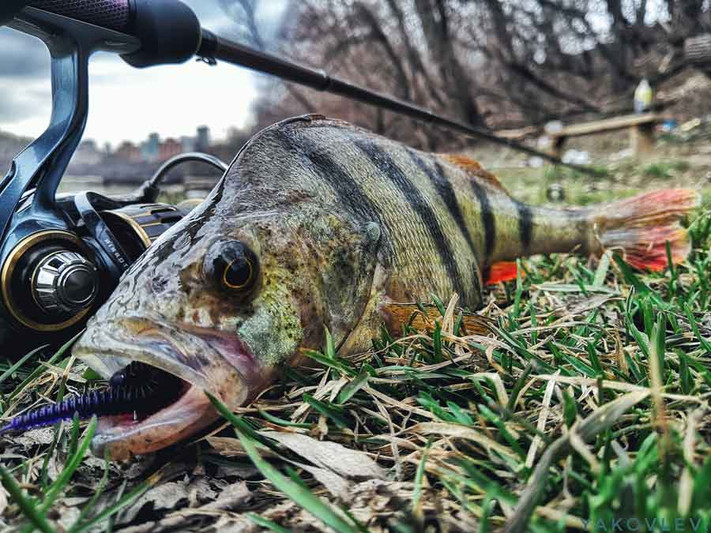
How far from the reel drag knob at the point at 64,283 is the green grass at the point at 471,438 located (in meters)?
0.17

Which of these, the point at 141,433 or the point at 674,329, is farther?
the point at 674,329

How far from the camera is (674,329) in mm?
1537

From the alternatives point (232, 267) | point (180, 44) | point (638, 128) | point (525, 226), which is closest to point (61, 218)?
point (232, 267)

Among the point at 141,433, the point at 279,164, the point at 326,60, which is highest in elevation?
the point at 326,60

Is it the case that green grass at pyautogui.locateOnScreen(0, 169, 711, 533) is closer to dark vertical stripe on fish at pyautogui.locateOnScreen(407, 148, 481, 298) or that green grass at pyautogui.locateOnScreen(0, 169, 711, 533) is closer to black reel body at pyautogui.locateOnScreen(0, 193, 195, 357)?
black reel body at pyautogui.locateOnScreen(0, 193, 195, 357)

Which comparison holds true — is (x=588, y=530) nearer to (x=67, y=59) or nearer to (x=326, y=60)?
(x=67, y=59)

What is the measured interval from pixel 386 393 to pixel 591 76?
16.6 meters

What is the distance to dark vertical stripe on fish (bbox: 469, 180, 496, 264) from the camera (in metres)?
2.38

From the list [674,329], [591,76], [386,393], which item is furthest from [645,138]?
[386,393]

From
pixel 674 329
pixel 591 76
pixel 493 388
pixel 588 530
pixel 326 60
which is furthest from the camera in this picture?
pixel 326 60

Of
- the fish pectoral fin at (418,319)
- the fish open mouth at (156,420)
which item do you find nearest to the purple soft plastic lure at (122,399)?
the fish open mouth at (156,420)

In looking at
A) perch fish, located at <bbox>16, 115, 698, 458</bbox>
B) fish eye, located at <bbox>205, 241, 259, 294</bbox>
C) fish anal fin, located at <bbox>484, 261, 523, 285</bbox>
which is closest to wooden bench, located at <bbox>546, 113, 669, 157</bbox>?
fish anal fin, located at <bbox>484, 261, 523, 285</bbox>

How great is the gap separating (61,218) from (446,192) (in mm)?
1338

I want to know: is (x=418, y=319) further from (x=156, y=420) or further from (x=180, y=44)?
(x=180, y=44)
